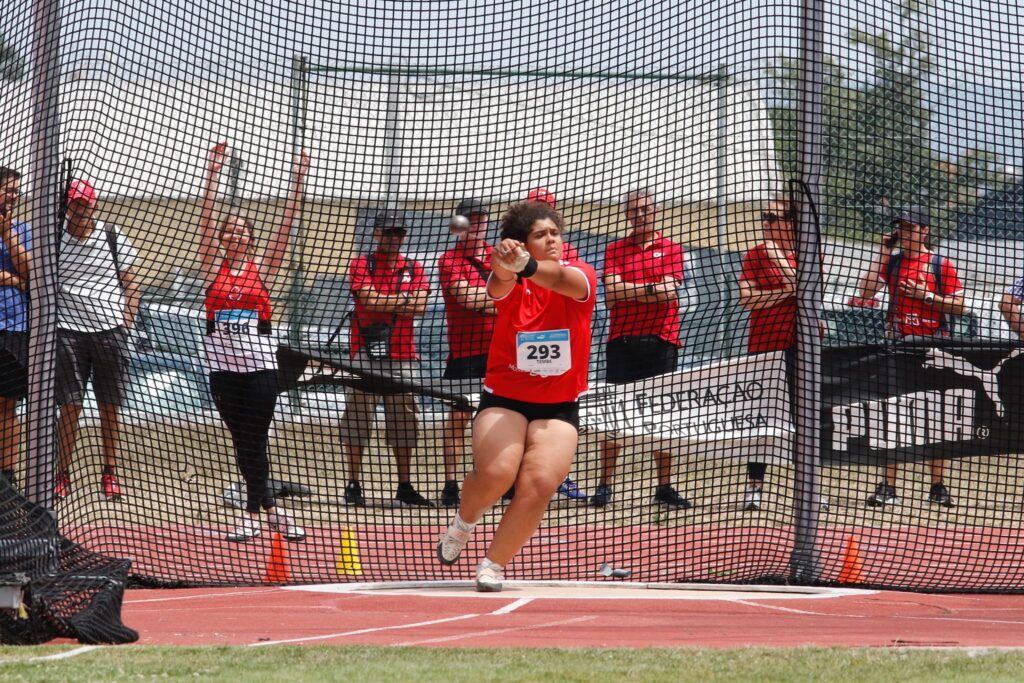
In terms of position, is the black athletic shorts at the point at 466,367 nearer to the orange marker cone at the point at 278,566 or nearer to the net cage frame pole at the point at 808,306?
the orange marker cone at the point at 278,566

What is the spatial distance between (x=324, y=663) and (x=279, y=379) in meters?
4.27

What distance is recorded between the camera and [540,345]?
6082 mm

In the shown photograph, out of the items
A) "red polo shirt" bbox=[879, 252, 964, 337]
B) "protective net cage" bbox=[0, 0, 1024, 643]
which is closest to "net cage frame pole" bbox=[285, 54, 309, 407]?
"protective net cage" bbox=[0, 0, 1024, 643]

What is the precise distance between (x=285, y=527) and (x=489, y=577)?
1.84m

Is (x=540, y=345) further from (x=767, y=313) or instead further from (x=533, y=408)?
(x=767, y=313)

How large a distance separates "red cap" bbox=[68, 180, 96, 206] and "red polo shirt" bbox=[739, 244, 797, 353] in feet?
11.7

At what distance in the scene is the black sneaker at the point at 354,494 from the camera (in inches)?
311

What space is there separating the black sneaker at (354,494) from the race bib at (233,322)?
1.09 meters

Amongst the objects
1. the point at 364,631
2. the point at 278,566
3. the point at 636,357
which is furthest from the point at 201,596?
the point at 636,357

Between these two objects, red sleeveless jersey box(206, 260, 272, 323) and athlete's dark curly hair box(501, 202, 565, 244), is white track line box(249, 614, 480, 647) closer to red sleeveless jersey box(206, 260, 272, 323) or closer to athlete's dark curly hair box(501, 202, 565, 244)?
athlete's dark curly hair box(501, 202, 565, 244)

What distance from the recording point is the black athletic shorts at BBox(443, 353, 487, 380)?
26.3 feet

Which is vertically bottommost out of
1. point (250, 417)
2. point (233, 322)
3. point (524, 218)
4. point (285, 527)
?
point (285, 527)

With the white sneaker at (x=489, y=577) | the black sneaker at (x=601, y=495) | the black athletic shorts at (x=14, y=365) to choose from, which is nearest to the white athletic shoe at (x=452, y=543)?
the white sneaker at (x=489, y=577)

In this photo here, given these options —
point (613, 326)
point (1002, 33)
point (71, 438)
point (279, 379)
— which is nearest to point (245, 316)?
point (279, 379)
